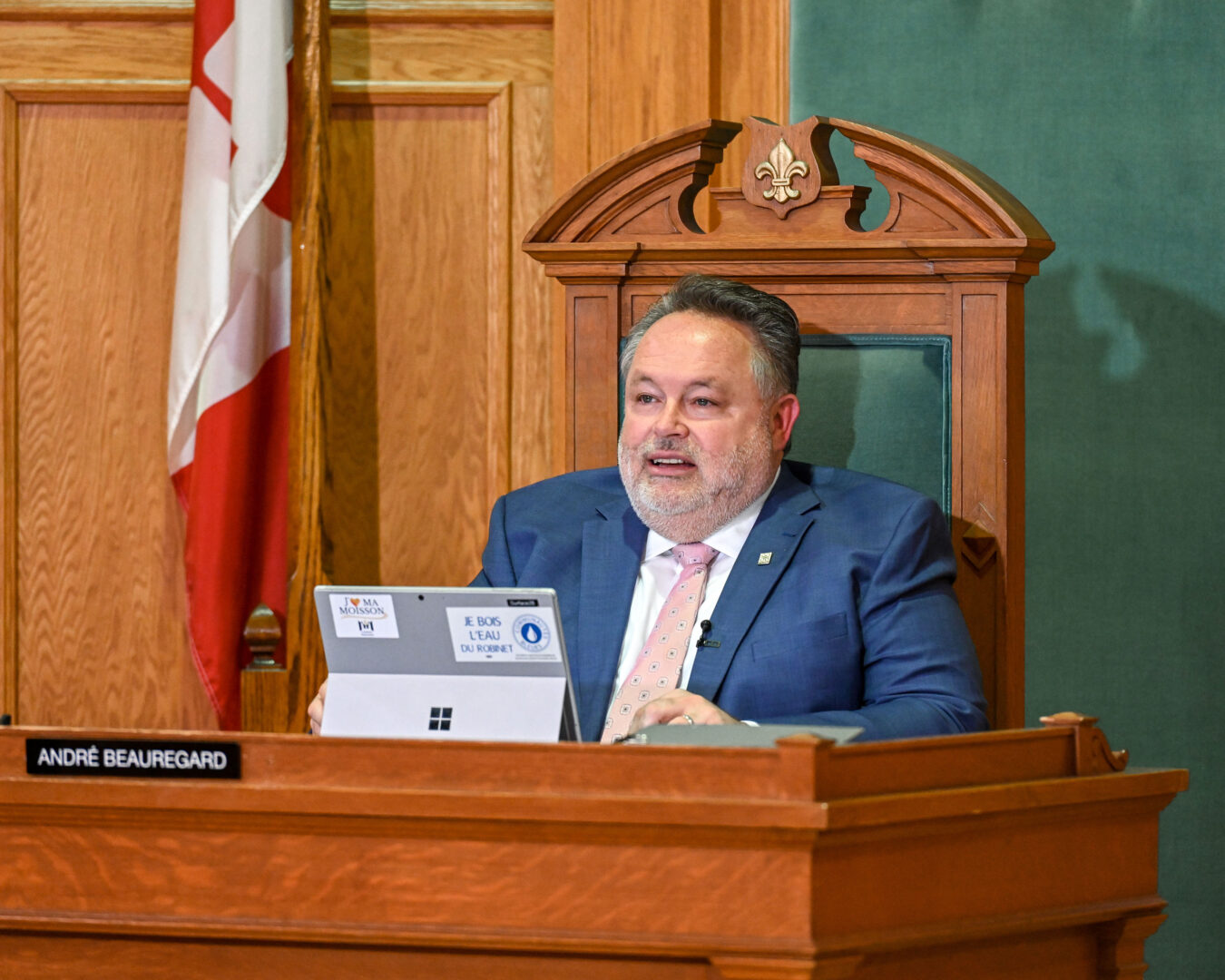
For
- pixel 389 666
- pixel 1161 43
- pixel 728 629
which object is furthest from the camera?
pixel 1161 43

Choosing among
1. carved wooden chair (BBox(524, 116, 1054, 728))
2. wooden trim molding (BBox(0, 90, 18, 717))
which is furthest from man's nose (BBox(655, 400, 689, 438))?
wooden trim molding (BBox(0, 90, 18, 717))

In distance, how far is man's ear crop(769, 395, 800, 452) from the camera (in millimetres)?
2627

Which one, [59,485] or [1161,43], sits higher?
[1161,43]

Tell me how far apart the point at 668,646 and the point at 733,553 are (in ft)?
0.71

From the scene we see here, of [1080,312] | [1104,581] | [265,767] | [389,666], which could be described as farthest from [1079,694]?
[265,767]

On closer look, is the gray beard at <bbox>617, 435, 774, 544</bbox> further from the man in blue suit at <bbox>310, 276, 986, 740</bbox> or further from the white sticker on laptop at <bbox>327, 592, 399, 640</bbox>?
the white sticker on laptop at <bbox>327, 592, 399, 640</bbox>

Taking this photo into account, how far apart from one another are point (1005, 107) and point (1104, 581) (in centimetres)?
104

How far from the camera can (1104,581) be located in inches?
→ 133

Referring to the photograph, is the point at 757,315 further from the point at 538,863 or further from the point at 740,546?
the point at 538,863

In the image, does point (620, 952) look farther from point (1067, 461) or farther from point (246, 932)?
point (1067, 461)

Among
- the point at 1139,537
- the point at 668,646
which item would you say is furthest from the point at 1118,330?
the point at 668,646

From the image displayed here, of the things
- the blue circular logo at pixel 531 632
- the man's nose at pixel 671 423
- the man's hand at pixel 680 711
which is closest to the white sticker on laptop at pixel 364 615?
the blue circular logo at pixel 531 632

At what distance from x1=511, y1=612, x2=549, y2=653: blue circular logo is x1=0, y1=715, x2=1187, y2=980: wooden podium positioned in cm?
23

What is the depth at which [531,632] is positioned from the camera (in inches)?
69.6
